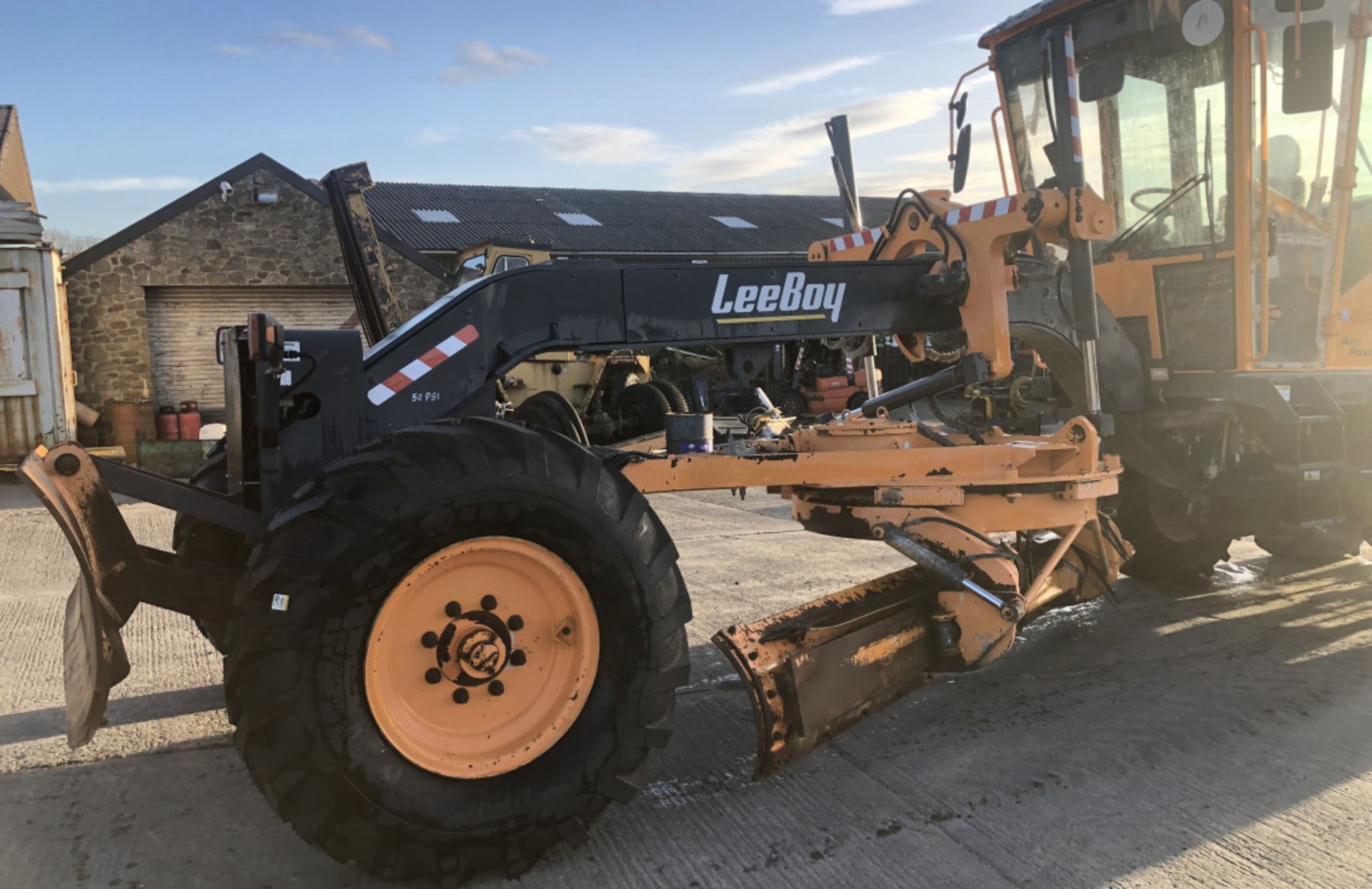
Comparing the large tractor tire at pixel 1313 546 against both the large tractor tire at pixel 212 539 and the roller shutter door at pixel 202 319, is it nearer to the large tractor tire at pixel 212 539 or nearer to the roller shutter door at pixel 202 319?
the large tractor tire at pixel 212 539

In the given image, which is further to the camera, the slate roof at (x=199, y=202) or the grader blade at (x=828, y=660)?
the slate roof at (x=199, y=202)

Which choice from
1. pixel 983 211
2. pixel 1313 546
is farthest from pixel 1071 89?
pixel 1313 546

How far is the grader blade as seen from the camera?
3.27 meters

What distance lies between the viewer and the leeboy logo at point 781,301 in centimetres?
373

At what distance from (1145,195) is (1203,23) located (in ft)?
3.12

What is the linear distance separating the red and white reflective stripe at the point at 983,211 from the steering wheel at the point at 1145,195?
2057 millimetres

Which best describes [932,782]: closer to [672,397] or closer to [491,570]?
[491,570]

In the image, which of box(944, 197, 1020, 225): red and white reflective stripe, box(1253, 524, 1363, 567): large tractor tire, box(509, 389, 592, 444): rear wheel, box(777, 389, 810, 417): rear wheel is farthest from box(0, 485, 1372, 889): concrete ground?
box(777, 389, 810, 417): rear wheel

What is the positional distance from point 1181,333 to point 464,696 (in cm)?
472

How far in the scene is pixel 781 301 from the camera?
385 centimetres

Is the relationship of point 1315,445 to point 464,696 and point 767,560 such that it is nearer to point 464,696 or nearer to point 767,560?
point 767,560

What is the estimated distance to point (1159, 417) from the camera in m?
5.65

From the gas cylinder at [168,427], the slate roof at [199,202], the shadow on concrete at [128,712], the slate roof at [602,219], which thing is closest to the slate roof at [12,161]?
the slate roof at [199,202]

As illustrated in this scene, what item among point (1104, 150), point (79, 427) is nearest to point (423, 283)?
point (79, 427)
